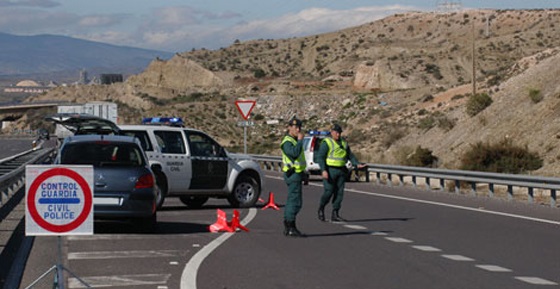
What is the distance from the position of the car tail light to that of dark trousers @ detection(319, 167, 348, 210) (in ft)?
13.0

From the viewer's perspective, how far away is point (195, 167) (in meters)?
23.6

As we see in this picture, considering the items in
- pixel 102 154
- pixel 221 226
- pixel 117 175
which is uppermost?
pixel 102 154

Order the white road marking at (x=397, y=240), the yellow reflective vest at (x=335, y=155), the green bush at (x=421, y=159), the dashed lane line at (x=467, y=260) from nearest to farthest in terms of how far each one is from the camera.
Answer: the dashed lane line at (x=467, y=260)
the white road marking at (x=397, y=240)
the yellow reflective vest at (x=335, y=155)
the green bush at (x=421, y=159)

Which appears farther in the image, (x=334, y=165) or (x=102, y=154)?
(x=334, y=165)

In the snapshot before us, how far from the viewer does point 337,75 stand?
4392 inches

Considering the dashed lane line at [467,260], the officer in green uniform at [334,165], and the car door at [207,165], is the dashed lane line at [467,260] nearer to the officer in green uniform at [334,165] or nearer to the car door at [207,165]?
the officer in green uniform at [334,165]

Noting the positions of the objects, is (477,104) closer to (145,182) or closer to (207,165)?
(207,165)

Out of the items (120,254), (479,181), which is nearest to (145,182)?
(120,254)

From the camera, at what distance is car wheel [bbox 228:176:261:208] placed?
79.9 feet

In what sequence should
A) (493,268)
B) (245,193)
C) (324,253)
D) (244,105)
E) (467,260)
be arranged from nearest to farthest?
(493,268), (467,260), (324,253), (245,193), (244,105)

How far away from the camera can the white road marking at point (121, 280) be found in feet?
41.2

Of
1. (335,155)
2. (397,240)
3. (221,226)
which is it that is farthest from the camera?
(335,155)

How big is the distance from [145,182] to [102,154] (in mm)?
922

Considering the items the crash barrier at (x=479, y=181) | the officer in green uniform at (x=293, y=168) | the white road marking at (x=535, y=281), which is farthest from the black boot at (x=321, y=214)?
the white road marking at (x=535, y=281)
